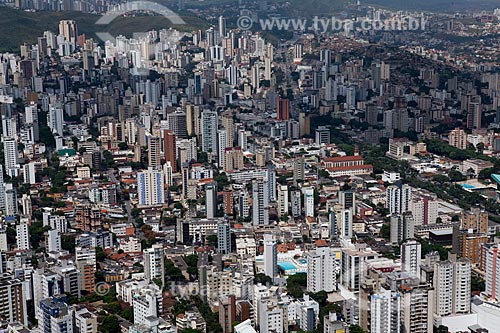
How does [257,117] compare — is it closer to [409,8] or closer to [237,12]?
[237,12]

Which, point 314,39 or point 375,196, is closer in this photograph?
point 375,196

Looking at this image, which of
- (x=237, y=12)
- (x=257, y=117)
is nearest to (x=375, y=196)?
(x=257, y=117)

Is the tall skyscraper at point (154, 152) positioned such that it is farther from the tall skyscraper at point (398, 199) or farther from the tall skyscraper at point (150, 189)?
the tall skyscraper at point (398, 199)

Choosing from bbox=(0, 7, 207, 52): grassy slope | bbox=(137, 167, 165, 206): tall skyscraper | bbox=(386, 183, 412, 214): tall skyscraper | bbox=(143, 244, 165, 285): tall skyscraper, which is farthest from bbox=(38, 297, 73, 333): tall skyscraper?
bbox=(0, 7, 207, 52): grassy slope

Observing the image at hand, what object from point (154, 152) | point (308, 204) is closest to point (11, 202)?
point (154, 152)

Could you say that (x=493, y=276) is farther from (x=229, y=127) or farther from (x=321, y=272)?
(x=229, y=127)

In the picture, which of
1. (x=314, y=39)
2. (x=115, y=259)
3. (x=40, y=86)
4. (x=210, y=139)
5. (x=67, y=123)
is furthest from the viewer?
(x=314, y=39)

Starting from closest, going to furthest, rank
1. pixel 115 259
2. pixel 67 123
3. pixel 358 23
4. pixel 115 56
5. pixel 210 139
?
pixel 115 259 → pixel 210 139 → pixel 67 123 → pixel 115 56 → pixel 358 23
